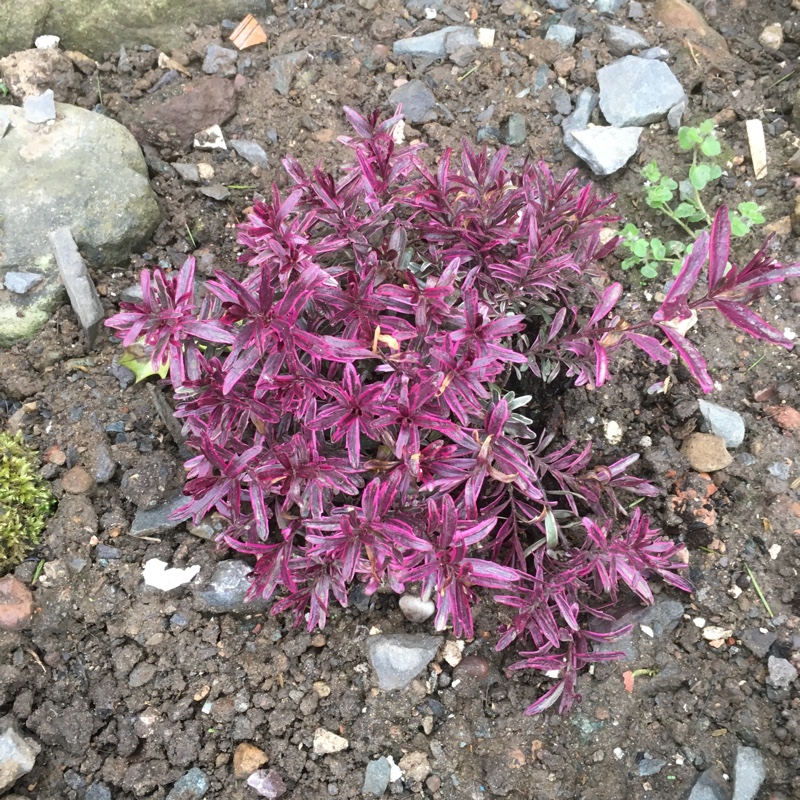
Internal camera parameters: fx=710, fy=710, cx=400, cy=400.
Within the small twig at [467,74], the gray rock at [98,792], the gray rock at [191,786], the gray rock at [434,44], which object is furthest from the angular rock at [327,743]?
the gray rock at [434,44]

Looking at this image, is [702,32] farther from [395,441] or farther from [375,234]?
[395,441]

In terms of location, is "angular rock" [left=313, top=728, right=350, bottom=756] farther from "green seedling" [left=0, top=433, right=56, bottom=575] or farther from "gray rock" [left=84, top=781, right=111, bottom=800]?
"green seedling" [left=0, top=433, right=56, bottom=575]

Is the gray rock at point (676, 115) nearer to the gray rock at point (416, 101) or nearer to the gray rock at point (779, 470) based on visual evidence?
the gray rock at point (416, 101)

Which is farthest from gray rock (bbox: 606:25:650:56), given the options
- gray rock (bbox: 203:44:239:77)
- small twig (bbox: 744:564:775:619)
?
small twig (bbox: 744:564:775:619)

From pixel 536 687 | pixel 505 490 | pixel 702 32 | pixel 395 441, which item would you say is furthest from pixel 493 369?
pixel 702 32

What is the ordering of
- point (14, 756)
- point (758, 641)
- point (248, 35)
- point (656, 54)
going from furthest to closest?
point (248, 35)
point (656, 54)
point (758, 641)
point (14, 756)

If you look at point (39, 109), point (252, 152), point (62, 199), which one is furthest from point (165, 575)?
point (39, 109)

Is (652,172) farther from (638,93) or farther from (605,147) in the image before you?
(638,93)
